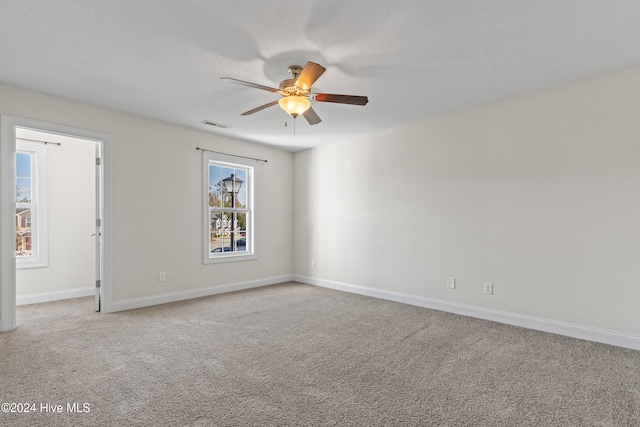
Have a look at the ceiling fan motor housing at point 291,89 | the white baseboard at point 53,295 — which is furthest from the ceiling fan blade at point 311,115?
the white baseboard at point 53,295

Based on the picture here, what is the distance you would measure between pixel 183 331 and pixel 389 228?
292 cm

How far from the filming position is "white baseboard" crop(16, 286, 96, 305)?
14.1 ft

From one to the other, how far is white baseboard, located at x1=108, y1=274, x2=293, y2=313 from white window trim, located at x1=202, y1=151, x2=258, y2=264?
0.41 meters

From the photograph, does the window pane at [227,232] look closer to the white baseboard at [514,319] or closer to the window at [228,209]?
the window at [228,209]

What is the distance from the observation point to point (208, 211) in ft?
16.0

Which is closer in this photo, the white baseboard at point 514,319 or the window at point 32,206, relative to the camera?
the white baseboard at point 514,319

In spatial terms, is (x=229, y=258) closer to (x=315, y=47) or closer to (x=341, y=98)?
(x=341, y=98)

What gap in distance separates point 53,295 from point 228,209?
2691 millimetres

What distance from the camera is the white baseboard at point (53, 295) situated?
429cm

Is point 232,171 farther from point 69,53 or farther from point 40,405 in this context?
point 40,405

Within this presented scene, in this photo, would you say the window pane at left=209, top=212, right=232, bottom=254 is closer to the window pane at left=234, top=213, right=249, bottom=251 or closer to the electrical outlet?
the window pane at left=234, top=213, right=249, bottom=251

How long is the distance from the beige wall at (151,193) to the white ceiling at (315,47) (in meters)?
0.26

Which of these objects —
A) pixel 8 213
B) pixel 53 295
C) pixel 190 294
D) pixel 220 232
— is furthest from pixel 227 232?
pixel 8 213

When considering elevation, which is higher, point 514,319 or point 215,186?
point 215,186
